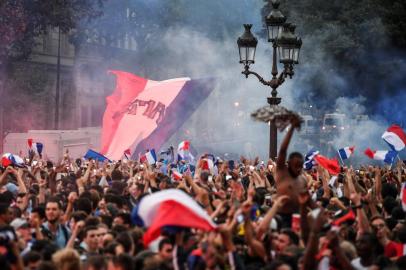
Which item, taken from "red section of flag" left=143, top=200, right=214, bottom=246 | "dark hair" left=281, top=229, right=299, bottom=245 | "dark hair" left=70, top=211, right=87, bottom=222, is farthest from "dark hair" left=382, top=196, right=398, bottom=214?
"red section of flag" left=143, top=200, right=214, bottom=246

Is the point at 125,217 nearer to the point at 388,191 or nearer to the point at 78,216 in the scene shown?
the point at 78,216

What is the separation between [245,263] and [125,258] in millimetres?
1290

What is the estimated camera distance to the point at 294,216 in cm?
866

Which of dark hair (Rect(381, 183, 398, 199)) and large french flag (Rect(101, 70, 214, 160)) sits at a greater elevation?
large french flag (Rect(101, 70, 214, 160))

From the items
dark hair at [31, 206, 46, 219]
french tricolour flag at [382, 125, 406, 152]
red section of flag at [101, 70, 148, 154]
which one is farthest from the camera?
red section of flag at [101, 70, 148, 154]

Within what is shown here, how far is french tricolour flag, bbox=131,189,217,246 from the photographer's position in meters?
7.34

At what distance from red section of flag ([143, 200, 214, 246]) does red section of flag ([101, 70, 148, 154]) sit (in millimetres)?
15558

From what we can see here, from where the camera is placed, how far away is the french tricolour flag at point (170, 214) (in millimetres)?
7344

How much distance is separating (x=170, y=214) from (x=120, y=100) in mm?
16369

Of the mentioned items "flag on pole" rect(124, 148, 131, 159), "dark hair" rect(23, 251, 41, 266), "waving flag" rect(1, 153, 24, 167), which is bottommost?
"dark hair" rect(23, 251, 41, 266)

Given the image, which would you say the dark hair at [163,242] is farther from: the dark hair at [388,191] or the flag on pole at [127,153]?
the flag on pole at [127,153]

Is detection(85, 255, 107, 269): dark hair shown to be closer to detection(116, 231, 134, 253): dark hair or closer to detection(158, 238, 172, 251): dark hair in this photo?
detection(158, 238, 172, 251): dark hair

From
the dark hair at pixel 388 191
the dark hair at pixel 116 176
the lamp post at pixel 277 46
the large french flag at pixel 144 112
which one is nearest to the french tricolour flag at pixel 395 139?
the lamp post at pixel 277 46

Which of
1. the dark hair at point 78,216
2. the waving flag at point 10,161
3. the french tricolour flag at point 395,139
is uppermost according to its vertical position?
the french tricolour flag at point 395,139
